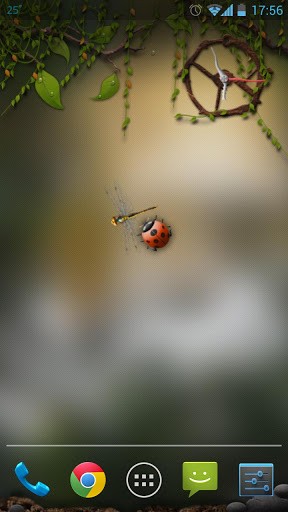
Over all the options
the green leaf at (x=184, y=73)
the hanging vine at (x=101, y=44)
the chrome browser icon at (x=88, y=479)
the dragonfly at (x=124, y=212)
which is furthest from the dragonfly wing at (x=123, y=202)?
the chrome browser icon at (x=88, y=479)

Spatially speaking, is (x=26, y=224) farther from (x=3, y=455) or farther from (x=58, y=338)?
(x=3, y=455)

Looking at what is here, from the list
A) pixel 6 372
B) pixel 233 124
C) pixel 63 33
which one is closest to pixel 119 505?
pixel 6 372

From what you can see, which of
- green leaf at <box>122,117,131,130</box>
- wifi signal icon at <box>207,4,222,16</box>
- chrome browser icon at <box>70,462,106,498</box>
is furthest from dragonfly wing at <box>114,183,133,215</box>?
chrome browser icon at <box>70,462,106,498</box>

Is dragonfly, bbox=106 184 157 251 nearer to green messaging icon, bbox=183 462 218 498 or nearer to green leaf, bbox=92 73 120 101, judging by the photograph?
green leaf, bbox=92 73 120 101

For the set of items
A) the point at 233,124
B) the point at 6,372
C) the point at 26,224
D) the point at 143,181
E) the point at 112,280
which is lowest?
the point at 6,372

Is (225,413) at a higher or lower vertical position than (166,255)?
lower
